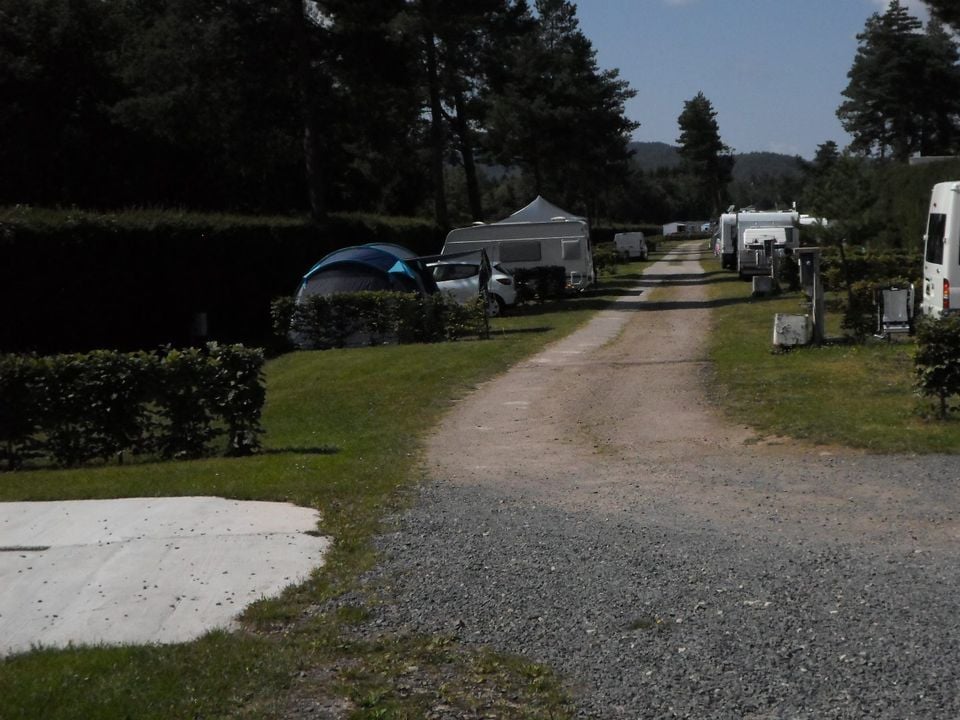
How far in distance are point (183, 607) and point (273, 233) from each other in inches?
865

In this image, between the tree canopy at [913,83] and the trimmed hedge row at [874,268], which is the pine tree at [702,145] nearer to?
the tree canopy at [913,83]

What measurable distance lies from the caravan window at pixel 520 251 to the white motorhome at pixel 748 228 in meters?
7.18

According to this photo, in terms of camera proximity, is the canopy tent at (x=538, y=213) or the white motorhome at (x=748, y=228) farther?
the canopy tent at (x=538, y=213)

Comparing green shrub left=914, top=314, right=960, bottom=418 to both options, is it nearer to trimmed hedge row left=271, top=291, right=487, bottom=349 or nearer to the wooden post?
the wooden post

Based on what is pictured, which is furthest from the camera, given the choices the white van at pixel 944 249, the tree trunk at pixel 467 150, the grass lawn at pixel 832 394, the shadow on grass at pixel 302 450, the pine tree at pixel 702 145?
the pine tree at pixel 702 145

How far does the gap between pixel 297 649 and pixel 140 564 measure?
6.56 feet

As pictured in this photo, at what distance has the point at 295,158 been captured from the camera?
1283 inches

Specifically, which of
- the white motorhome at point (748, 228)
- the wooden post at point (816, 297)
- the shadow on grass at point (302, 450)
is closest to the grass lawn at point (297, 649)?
the shadow on grass at point (302, 450)

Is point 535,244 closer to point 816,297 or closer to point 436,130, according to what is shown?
point 436,130

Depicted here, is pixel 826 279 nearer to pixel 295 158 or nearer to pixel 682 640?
pixel 295 158

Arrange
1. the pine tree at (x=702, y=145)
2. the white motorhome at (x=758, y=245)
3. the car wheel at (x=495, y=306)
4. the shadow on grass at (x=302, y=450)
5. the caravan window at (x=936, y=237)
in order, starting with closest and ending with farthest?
the shadow on grass at (x=302, y=450), the caravan window at (x=936, y=237), the car wheel at (x=495, y=306), the white motorhome at (x=758, y=245), the pine tree at (x=702, y=145)

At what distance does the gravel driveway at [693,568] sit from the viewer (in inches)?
189


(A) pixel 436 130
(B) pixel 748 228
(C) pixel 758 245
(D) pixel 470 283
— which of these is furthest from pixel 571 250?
(A) pixel 436 130

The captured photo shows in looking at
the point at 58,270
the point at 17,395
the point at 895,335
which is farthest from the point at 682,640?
the point at 58,270
